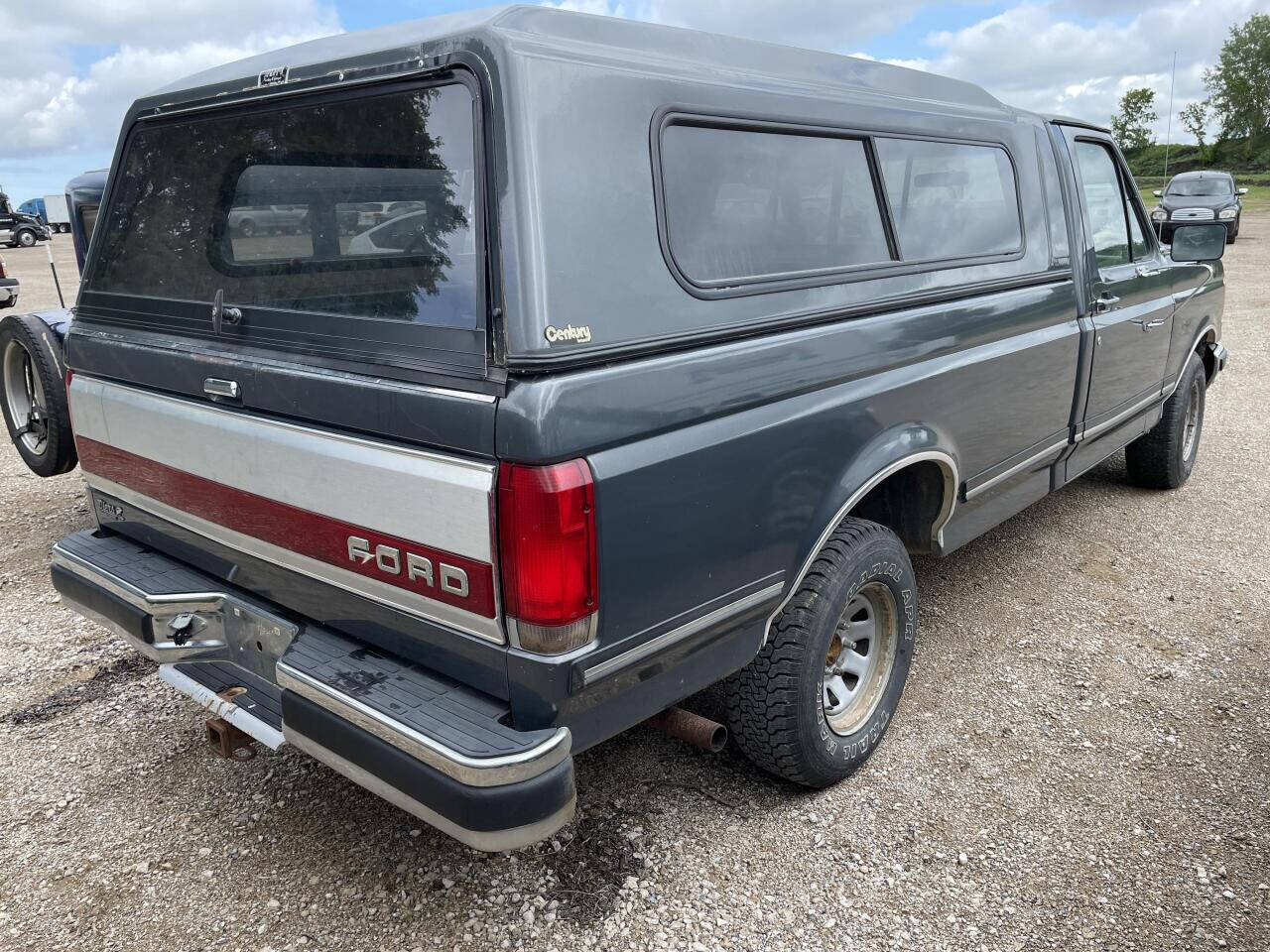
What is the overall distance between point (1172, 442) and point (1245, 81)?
73.0 meters

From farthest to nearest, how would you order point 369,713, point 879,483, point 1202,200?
point 1202,200 < point 879,483 < point 369,713

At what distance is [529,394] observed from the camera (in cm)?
190

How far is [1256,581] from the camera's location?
14.4 feet

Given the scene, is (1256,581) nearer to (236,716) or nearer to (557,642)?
(557,642)

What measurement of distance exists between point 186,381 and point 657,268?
134 centimetres

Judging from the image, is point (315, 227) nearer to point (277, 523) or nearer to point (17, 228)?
point (277, 523)

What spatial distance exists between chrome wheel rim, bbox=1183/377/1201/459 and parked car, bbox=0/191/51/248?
1225 inches

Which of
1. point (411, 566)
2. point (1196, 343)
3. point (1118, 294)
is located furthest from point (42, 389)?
point (1196, 343)

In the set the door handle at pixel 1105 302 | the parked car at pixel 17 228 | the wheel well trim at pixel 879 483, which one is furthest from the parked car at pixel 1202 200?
the parked car at pixel 17 228

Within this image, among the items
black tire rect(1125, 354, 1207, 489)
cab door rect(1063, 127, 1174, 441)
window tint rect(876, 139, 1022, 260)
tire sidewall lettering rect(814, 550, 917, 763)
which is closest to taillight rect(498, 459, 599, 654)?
tire sidewall lettering rect(814, 550, 917, 763)

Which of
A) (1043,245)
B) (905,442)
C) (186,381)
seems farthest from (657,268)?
(1043,245)

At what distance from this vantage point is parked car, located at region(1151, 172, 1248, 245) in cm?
1947

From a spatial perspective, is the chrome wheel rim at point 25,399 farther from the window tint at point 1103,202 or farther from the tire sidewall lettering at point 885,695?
the window tint at point 1103,202

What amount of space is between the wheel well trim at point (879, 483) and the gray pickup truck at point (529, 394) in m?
0.01
